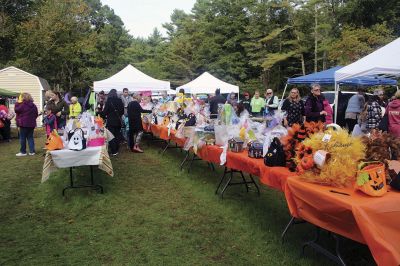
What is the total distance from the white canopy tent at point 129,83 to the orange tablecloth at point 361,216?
10451mm

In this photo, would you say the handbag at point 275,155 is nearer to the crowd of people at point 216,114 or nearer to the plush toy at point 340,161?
the plush toy at point 340,161

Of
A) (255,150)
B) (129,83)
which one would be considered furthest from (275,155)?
(129,83)

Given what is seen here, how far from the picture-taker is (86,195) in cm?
568

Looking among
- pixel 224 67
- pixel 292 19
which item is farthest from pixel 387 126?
pixel 224 67

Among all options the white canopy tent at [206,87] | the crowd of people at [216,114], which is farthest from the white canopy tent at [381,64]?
the white canopy tent at [206,87]

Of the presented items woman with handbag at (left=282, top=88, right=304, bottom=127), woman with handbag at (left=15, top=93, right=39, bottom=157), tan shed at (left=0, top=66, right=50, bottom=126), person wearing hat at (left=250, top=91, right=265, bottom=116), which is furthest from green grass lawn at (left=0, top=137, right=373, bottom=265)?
tan shed at (left=0, top=66, right=50, bottom=126)

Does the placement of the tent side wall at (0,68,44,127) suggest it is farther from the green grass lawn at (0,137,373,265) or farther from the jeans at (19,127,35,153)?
the green grass lawn at (0,137,373,265)

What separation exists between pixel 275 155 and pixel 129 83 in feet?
32.3

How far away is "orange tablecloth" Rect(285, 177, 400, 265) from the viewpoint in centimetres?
232

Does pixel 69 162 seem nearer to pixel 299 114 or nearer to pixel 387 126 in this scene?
pixel 299 114

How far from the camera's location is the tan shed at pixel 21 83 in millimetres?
19141

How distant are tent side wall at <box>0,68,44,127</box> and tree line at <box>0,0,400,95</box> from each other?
614 centimetres

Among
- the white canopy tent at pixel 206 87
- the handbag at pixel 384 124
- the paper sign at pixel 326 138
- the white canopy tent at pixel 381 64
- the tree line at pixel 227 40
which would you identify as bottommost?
the handbag at pixel 384 124

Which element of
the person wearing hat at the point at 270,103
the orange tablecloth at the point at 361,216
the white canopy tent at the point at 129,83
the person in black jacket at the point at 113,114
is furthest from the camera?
the white canopy tent at the point at 129,83
